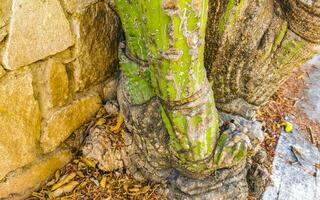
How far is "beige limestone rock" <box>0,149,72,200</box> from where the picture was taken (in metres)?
1.58

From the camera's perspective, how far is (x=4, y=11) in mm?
1262

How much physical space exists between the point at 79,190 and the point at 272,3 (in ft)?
3.65

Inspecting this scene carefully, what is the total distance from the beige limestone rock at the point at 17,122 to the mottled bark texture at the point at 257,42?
0.72 meters

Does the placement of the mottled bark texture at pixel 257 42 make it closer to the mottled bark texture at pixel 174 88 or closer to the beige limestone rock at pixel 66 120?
the mottled bark texture at pixel 174 88

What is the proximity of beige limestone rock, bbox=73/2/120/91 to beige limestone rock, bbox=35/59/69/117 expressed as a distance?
70mm

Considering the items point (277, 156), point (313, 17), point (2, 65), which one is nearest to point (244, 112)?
point (277, 156)

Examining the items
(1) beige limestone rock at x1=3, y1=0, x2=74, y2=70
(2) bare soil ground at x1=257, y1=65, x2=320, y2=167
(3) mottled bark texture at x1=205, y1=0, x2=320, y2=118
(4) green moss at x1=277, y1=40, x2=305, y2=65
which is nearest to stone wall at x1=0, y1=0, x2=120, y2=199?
(1) beige limestone rock at x1=3, y1=0, x2=74, y2=70

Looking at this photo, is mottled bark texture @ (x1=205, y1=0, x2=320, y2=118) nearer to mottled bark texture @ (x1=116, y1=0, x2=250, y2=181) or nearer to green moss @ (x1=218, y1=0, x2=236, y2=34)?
green moss @ (x1=218, y1=0, x2=236, y2=34)

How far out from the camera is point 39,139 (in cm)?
161

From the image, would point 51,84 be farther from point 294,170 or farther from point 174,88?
point 294,170

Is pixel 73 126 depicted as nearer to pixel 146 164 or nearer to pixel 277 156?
pixel 146 164

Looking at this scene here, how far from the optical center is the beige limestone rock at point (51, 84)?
59.5 inches

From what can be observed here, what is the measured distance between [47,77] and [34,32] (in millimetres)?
212

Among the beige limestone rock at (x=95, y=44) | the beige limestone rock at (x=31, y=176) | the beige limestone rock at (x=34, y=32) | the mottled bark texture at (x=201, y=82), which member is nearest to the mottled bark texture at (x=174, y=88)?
the mottled bark texture at (x=201, y=82)
